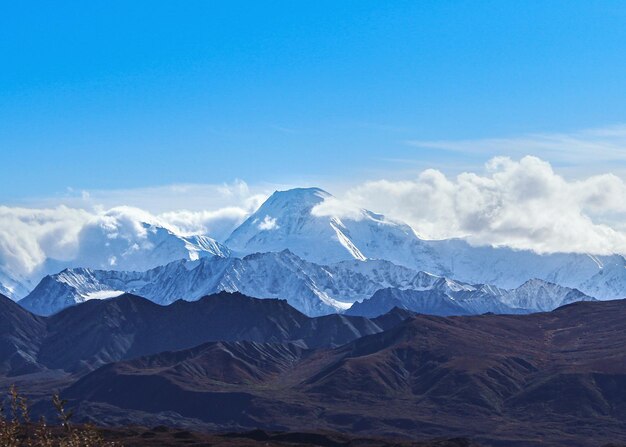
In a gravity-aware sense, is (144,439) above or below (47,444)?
below

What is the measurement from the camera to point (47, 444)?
27.5 metres

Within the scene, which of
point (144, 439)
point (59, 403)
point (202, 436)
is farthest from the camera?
point (202, 436)

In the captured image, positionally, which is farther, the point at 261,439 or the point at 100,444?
the point at 261,439

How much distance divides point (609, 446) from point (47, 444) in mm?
182152

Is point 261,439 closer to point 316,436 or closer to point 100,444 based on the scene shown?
point 316,436

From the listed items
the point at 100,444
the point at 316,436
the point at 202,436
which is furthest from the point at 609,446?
the point at 100,444

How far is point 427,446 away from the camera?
186 metres

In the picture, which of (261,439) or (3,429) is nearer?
(3,429)

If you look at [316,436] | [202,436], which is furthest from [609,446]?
[202,436]

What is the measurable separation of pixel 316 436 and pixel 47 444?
17180 cm

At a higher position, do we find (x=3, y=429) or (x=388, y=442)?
(x=3, y=429)

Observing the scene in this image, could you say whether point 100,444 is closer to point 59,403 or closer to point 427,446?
point 59,403

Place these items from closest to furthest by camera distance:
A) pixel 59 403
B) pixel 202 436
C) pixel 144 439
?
pixel 59 403
pixel 144 439
pixel 202 436

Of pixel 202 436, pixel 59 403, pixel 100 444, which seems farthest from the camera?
pixel 202 436
